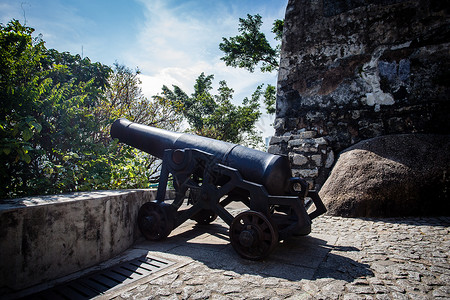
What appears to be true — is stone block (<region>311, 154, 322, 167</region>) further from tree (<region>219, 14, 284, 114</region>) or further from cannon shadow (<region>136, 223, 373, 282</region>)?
tree (<region>219, 14, 284, 114</region>)

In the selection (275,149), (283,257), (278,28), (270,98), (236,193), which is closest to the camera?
(283,257)

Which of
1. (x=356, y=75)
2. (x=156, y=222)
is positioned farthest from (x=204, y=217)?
(x=356, y=75)

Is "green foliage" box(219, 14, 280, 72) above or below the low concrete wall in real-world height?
above

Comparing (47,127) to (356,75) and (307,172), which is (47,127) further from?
(356,75)

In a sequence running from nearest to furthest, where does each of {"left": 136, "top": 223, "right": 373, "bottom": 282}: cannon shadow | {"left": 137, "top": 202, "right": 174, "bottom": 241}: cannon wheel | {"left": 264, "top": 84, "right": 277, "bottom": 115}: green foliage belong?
{"left": 136, "top": 223, "right": 373, "bottom": 282}: cannon shadow → {"left": 137, "top": 202, "right": 174, "bottom": 241}: cannon wheel → {"left": 264, "top": 84, "right": 277, "bottom": 115}: green foliage

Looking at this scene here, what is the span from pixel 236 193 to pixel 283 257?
3.32 feet

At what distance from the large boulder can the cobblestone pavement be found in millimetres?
635

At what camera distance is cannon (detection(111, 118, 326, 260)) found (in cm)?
246

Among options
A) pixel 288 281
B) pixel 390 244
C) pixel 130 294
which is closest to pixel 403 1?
pixel 390 244

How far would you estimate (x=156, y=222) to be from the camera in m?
2.96

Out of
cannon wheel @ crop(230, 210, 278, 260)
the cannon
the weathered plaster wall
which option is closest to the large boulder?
the weathered plaster wall

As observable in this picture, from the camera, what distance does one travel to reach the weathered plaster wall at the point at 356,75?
486cm

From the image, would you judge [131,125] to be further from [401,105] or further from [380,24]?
[380,24]

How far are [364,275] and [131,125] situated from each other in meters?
3.50
